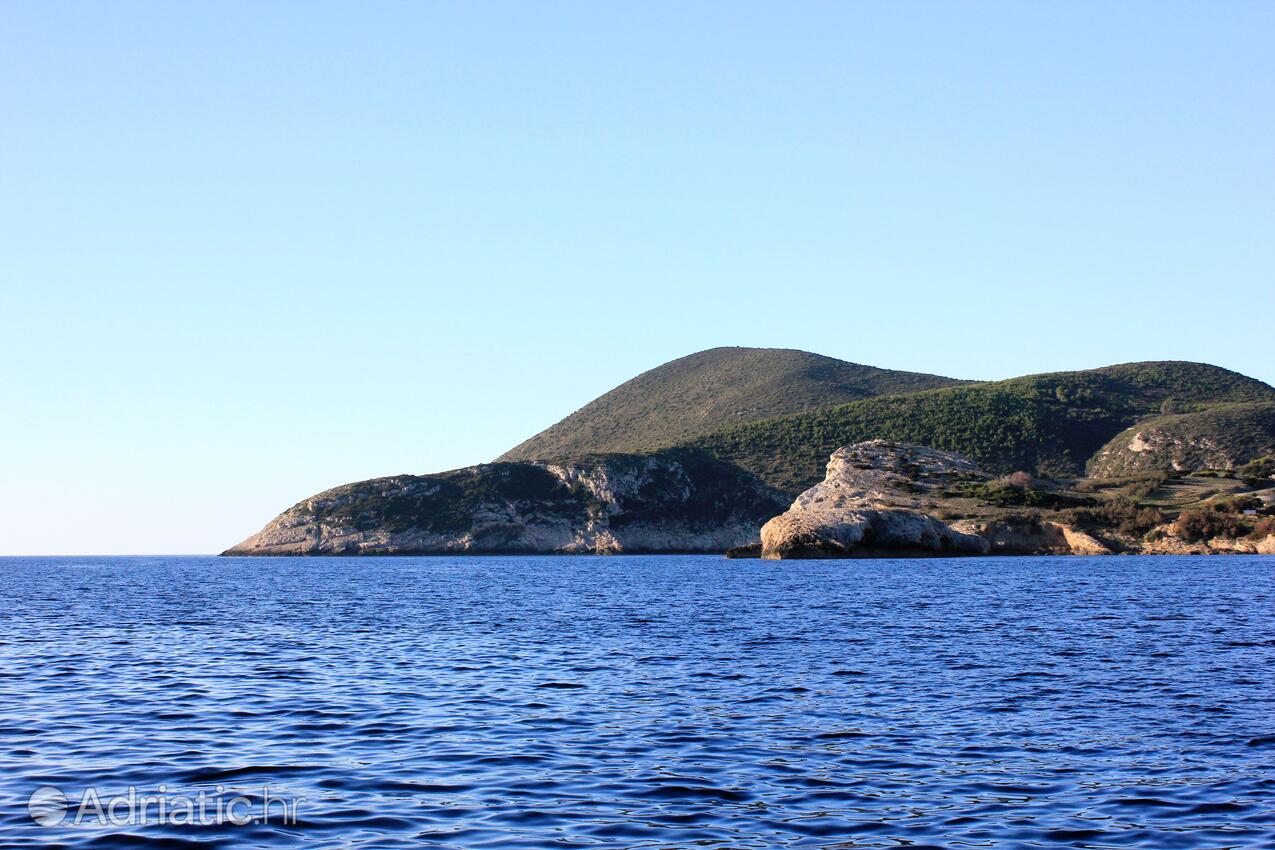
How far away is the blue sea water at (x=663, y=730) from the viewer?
16250 millimetres

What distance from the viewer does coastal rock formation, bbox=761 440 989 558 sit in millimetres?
131125

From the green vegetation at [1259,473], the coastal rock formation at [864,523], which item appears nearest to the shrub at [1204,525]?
the green vegetation at [1259,473]

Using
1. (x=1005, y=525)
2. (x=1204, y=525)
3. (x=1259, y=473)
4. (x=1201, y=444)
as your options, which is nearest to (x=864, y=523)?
(x=1005, y=525)

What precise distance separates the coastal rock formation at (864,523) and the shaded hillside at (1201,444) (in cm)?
5720

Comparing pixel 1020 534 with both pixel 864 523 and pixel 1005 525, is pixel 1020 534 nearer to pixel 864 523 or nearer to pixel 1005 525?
pixel 1005 525

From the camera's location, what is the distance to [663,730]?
23.4 metres

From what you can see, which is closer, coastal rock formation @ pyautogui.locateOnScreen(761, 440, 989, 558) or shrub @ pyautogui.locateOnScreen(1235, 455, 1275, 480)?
coastal rock formation @ pyautogui.locateOnScreen(761, 440, 989, 558)

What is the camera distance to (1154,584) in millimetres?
71188

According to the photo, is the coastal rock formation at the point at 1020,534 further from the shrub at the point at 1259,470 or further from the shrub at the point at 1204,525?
the shrub at the point at 1259,470

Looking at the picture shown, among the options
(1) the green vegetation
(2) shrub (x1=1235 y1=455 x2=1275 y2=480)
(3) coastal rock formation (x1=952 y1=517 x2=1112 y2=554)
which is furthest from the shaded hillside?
(3) coastal rock formation (x1=952 y1=517 x2=1112 y2=554)

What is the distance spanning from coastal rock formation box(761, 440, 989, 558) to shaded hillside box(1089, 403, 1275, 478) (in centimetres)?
5720

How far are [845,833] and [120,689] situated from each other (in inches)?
831

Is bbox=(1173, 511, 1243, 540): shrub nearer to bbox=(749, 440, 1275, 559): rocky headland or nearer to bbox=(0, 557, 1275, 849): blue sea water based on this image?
bbox=(749, 440, 1275, 559): rocky headland

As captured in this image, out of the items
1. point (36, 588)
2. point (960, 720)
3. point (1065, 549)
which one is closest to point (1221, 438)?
point (1065, 549)
